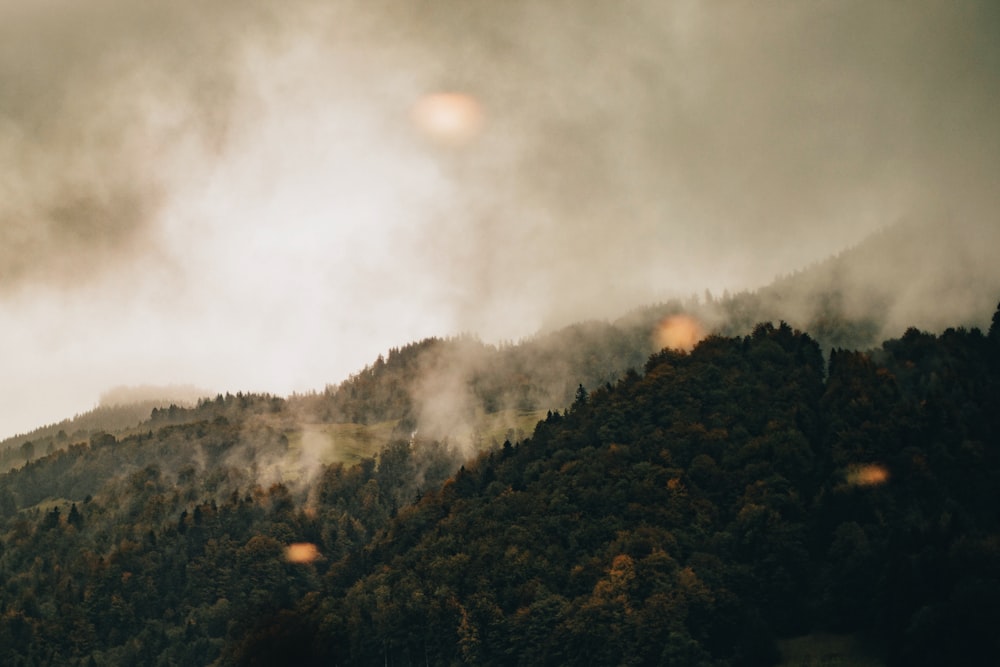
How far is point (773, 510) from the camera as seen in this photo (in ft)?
502

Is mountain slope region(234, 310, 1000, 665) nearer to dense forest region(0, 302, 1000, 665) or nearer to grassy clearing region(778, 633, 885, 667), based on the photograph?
dense forest region(0, 302, 1000, 665)

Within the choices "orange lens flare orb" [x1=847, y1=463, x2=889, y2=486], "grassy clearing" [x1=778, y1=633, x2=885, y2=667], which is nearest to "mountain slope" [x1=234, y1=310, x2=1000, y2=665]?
"orange lens flare orb" [x1=847, y1=463, x2=889, y2=486]

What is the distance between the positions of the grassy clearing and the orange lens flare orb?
3120 cm

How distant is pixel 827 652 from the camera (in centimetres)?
12462

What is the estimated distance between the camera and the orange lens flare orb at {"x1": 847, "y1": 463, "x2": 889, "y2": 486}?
15000 centimetres

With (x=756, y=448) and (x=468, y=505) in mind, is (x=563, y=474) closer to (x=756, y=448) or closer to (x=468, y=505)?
(x=468, y=505)

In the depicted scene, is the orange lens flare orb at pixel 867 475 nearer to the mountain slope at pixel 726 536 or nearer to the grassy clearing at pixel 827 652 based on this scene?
the mountain slope at pixel 726 536

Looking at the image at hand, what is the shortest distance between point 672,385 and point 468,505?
169ft

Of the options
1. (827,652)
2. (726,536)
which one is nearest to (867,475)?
(726,536)

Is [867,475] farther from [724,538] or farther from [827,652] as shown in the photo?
[827,652]

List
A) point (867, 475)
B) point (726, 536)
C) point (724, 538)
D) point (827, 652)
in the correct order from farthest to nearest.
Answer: point (726, 536) → point (724, 538) → point (867, 475) → point (827, 652)

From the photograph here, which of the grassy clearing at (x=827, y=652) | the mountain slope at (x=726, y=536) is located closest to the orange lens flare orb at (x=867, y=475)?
the mountain slope at (x=726, y=536)

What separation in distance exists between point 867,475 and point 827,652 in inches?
1490

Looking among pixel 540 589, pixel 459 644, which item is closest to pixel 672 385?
pixel 540 589
